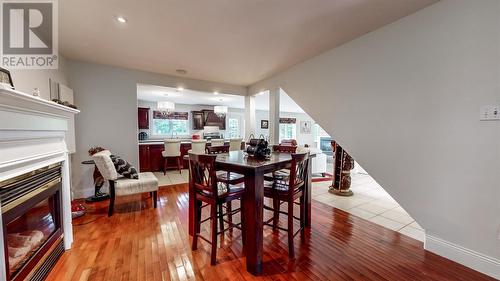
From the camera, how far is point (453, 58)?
5.69 feet

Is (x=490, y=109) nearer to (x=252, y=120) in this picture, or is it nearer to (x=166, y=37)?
(x=166, y=37)

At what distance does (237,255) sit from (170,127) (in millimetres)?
6351

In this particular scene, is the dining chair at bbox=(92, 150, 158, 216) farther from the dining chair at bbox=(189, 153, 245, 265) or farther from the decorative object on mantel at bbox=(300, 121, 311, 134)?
the decorative object on mantel at bbox=(300, 121, 311, 134)

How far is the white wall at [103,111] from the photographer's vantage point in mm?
3410

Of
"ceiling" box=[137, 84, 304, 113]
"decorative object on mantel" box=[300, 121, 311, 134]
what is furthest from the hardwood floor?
"decorative object on mantel" box=[300, 121, 311, 134]

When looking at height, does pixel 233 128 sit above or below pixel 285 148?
above

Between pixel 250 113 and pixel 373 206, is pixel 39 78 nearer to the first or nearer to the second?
pixel 250 113

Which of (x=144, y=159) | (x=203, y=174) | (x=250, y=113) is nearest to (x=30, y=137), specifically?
(x=203, y=174)

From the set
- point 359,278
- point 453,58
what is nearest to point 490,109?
point 453,58

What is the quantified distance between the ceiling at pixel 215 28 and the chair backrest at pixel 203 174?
1.43 metres

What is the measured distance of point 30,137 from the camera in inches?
55.5

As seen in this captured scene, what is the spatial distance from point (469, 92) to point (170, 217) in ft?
11.4

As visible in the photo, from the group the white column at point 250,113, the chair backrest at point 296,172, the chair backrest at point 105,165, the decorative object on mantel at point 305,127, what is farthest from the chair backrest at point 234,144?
the decorative object on mantel at point 305,127

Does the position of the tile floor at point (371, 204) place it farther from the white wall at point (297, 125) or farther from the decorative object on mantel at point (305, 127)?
the decorative object on mantel at point (305, 127)
